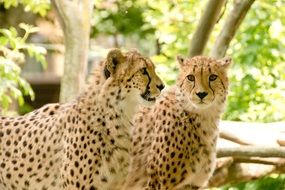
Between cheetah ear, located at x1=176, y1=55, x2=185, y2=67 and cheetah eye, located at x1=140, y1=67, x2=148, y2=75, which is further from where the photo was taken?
cheetah ear, located at x1=176, y1=55, x2=185, y2=67

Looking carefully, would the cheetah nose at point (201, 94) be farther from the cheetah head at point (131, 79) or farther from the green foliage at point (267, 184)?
the green foliage at point (267, 184)

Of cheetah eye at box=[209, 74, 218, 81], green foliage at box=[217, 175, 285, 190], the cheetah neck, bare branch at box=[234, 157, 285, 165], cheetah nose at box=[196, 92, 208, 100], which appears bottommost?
green foliage at box=[217, 175, 285, 190]

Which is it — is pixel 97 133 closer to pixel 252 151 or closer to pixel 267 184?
pixel 252 151

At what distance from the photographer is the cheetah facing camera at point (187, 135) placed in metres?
5.23

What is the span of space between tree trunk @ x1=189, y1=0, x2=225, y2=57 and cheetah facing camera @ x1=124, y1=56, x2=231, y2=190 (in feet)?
2.69

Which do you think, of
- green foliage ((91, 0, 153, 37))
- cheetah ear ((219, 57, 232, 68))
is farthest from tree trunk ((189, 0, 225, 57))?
green foliage ((91, 0, 153, 37))

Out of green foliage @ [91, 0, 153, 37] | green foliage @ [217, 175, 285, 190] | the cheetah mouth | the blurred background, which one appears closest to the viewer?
the cheetah mouth

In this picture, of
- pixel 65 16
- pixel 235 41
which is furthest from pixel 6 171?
pixel 235 41

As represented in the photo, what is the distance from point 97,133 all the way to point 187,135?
33.1 inches

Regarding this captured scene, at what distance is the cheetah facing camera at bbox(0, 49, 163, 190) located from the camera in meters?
4.60

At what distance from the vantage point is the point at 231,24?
20.3 feet

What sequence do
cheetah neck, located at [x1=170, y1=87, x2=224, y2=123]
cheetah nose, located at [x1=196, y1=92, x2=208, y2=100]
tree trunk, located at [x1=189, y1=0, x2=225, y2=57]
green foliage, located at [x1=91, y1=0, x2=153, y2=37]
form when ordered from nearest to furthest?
cheetah nose, located at [x1=196, y1=92, x2=208, y2=100] < cheetah neck, located at [x1=170, y1=87, x2=224, y2=123] < tree trunk, located at [x1=189, y1=0, x2=225, y2=57] < green foliage, located at [x1=91, y1=0, x2=153, y2=37]

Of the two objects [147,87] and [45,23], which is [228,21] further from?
[45,23]

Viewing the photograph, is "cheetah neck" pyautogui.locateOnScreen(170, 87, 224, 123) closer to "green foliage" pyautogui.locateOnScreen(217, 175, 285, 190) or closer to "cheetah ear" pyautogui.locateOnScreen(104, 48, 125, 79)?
"cheetah ear" pyautogui.locateOnScreen(104, 48, 125, 79)
